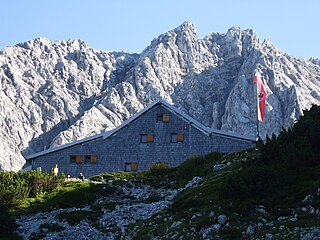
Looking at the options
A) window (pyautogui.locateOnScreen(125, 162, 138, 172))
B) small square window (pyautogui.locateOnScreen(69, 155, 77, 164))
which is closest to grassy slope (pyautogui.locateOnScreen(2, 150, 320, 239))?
window (pyautogui.locateOnScreen(125, 162, 138, 172))

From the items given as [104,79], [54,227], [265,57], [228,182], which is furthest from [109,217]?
[104,79]

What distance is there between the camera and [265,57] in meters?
161

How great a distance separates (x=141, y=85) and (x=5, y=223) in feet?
487

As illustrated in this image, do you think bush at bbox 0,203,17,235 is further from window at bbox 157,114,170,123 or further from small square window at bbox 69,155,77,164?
window at bbox 157,114,170,123

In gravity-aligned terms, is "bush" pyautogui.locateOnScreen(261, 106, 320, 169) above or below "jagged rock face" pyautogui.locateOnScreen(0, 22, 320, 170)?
below

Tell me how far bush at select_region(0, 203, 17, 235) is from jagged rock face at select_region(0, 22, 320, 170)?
112979 mm

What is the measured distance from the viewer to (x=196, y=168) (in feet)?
98.6

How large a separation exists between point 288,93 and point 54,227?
430ft

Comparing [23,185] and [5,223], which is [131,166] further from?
[5,223]

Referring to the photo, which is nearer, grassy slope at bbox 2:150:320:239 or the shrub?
grassy slope at bbox 2:150:320:239

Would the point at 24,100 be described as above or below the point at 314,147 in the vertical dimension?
above

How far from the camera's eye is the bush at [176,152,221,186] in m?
28.3

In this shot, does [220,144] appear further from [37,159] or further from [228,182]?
[228,182]

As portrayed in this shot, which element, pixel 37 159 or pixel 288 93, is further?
pixel 288 93
